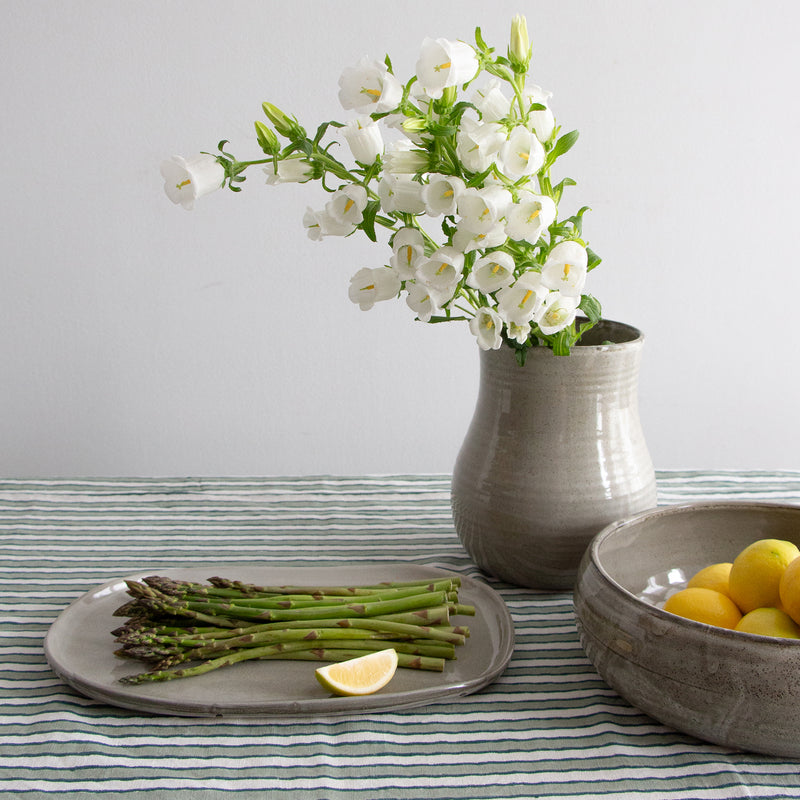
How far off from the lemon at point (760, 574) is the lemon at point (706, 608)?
14 mm

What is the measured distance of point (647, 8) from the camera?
1.86 m

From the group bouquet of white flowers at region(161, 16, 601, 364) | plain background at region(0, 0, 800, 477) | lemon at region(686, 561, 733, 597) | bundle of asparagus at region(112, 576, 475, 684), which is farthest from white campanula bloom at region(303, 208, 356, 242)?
plain background at region(0, 0, 800, 477)

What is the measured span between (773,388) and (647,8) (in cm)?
90

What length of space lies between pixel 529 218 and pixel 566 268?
2.3 inches

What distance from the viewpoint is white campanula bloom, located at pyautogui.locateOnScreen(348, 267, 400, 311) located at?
2.83ft

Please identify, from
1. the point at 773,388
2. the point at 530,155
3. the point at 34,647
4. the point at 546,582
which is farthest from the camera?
the point at 773,388

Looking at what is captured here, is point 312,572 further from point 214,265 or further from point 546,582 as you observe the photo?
point 214,265

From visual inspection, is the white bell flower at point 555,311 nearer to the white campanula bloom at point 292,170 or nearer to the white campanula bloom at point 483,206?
the white campanula bloom at point 483,206

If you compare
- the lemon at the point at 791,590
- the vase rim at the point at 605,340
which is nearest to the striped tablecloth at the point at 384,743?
the lemon at the point at 791,590

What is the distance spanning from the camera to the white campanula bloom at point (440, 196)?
2.60 ft

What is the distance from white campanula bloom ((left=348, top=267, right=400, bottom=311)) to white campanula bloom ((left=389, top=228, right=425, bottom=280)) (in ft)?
0.07

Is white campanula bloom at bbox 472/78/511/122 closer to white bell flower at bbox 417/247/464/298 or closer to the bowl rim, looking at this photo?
white bell flower at bbox 417/247/464/298

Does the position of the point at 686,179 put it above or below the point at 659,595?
above

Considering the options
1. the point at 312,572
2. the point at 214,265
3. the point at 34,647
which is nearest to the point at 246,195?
the point at 214,265
